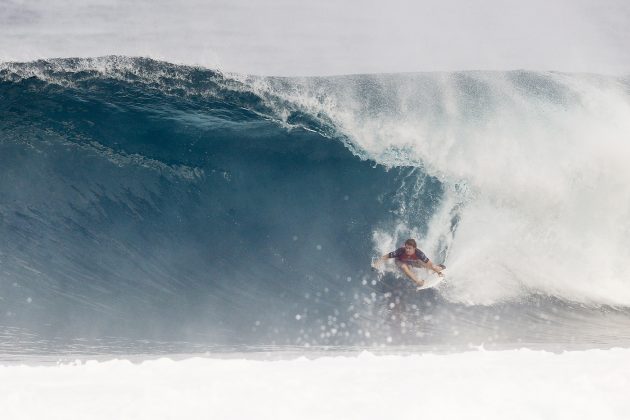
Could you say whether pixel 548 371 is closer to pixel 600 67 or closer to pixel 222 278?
pixel 222 278

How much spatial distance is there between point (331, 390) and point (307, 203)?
13.8 ft

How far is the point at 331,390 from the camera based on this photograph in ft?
17.0

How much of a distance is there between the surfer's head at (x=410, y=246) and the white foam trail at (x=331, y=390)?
1859 millimetres

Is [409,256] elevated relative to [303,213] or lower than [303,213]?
lower

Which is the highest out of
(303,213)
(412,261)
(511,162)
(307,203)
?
(511,162)

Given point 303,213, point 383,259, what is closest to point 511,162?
point 383,259

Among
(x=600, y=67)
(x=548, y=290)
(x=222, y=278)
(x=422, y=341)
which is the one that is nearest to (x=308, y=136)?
(x=222, y=278)

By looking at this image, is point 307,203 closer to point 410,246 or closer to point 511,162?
point 410,246

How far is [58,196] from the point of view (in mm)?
8750

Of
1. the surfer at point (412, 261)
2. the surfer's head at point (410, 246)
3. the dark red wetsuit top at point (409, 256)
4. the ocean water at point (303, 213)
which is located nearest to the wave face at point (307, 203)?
the ocean water at point (303, 213)

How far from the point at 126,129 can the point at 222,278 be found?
119 inches

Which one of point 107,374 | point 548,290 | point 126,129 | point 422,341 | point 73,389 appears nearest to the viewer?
point 73,389

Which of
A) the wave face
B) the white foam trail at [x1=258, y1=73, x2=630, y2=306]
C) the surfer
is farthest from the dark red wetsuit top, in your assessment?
the white foam trail at [x1=258, y1=73, x2=630, y2=306]

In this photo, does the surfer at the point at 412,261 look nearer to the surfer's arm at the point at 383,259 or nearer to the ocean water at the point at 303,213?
the surfer's arm at the point at 383,259
